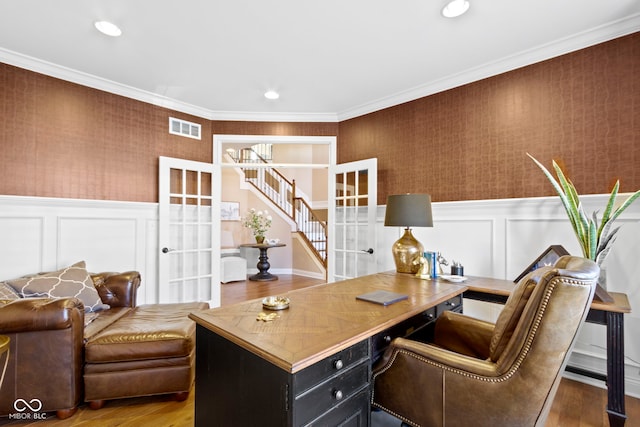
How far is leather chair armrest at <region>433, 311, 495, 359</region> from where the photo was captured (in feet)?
5.83

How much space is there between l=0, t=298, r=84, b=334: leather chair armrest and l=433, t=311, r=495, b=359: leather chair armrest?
92.3 inches

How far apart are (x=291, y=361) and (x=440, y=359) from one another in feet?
2.30

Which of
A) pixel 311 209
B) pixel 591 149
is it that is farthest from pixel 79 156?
pixel 311 209

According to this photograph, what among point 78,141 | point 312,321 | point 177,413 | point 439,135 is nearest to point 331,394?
point 312,321

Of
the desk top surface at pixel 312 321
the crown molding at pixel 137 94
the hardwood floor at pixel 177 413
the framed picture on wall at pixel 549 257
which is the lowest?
the hardwood floor at pixel 177 413

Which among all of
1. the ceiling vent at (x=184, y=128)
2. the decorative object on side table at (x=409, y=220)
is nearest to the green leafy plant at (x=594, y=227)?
the decorative object on side table at (x=409, y=220)

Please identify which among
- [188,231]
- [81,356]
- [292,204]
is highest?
[292,204]

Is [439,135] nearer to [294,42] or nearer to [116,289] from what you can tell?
[294,42]

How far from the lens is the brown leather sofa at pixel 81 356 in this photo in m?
1.86

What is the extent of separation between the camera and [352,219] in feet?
12.9

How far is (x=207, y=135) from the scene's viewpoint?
4.11 m

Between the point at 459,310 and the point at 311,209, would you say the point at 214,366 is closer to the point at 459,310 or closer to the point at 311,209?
the point at 459,310

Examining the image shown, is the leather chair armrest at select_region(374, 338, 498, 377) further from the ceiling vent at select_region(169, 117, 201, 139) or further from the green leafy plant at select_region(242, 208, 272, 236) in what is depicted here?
the green leafy plant at select_region(242, 208, 272, 236)

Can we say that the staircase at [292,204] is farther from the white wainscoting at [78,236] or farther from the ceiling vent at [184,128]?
the white wainscoting at [78,236]
